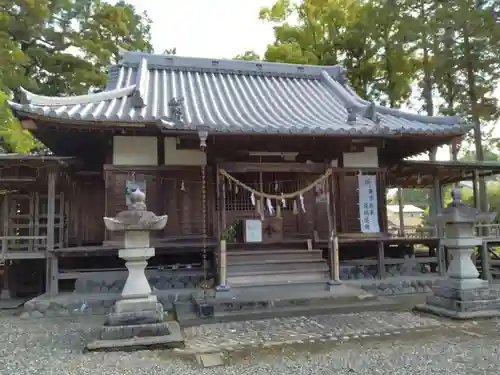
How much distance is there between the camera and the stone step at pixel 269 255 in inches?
376

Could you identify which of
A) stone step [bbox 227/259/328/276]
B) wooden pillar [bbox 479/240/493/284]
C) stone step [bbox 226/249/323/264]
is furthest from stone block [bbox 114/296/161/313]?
wooden pillar [bbox 479/240/493/284]

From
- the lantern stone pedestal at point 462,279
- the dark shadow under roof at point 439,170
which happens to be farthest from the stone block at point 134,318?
the dark shadow under roof at point 439,170

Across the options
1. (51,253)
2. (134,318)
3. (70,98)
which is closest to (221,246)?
(134,318)

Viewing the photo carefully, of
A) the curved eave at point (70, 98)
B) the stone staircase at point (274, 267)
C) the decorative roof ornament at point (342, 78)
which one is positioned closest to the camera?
the curved eave at point (70, 98)

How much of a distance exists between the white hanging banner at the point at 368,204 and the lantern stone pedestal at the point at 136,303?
5985mm

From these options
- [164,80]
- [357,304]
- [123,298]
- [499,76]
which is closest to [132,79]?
[164,80]

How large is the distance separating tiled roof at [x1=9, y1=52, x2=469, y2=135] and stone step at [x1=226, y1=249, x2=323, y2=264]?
3098 millimetres

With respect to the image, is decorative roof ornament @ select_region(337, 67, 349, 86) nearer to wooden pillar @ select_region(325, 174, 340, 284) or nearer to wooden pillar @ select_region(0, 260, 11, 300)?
wooden pillar @ select_region(325, 174, 340, 284)

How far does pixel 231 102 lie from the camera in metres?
11.8

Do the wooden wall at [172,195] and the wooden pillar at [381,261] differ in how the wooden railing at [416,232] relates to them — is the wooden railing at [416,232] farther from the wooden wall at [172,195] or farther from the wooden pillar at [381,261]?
the wooden wall at [172,195]

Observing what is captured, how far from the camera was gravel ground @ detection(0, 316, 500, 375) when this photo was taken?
4945mm

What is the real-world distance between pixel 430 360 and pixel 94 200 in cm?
946

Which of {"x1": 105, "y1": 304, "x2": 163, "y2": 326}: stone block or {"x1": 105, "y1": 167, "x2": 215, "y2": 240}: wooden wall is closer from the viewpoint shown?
{"x1": 105, "y1": 304, "x2": 163, "y2": 326}: stone block

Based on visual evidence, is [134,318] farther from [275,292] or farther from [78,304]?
[275,292]
